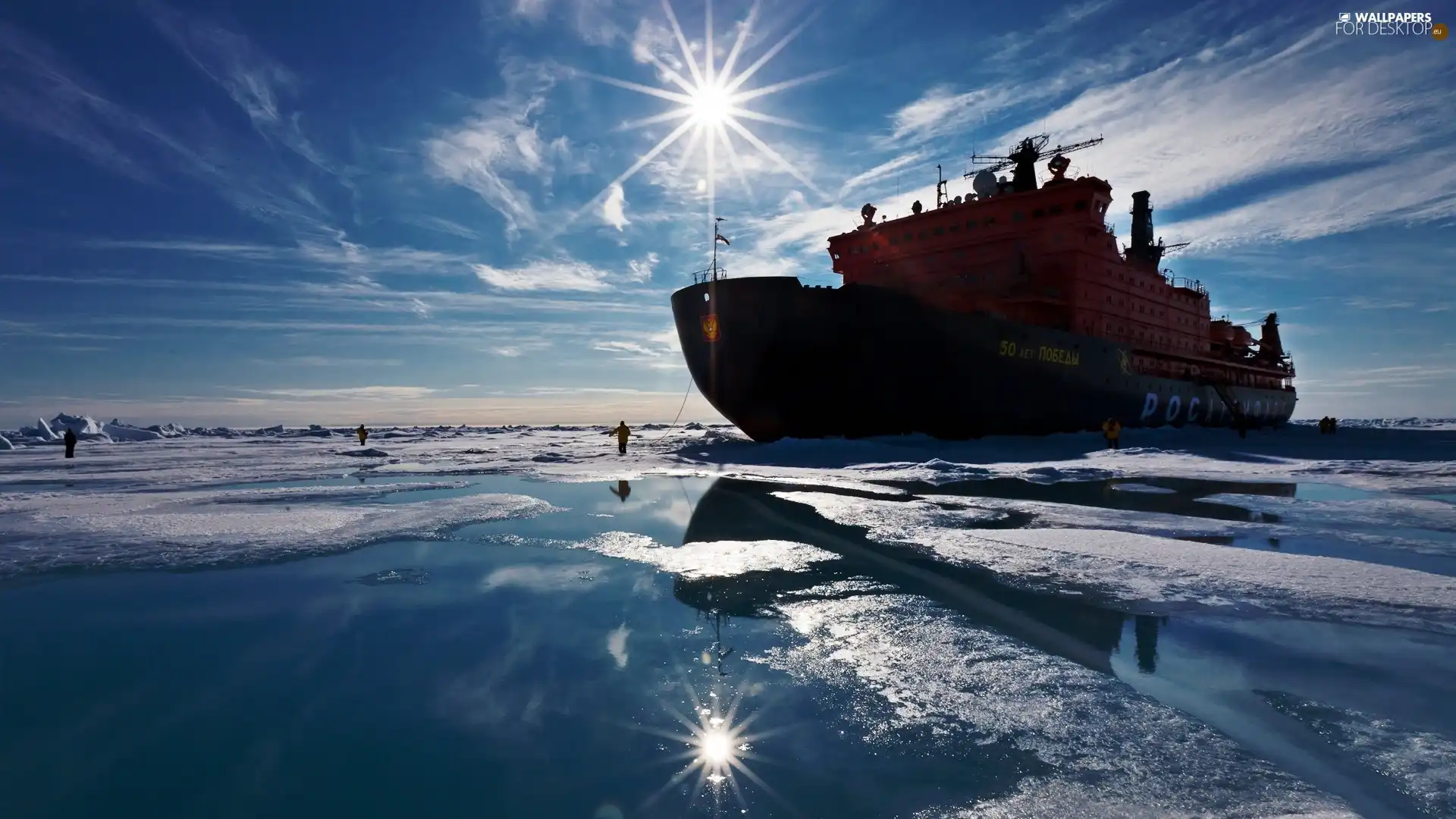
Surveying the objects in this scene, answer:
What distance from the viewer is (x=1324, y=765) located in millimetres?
2365

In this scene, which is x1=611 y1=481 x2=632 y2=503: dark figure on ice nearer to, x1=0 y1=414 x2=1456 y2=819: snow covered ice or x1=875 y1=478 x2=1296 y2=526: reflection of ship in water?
x1=0 y1=414 x2=1456 y2=819: snow covered ice

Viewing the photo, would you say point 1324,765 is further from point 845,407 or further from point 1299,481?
point 845,407

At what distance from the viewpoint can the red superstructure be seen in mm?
22156

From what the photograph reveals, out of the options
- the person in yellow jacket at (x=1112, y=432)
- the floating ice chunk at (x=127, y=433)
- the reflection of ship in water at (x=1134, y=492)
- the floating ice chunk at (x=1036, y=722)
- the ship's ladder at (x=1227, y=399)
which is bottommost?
the floating ice chunk at (x=1036, y=722)

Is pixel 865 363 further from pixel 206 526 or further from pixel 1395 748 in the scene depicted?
pixel 1395 748

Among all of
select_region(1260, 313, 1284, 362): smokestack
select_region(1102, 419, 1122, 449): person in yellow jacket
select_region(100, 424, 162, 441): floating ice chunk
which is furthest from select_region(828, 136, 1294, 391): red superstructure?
select_region(100, 424, 162, 441): floating ice chunk

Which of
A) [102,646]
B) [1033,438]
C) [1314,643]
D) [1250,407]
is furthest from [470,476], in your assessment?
[1250,407]

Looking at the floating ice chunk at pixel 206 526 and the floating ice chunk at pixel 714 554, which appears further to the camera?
the floating ice chunk at pixel 206 526

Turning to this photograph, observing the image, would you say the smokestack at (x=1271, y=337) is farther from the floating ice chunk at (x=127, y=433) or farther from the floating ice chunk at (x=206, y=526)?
the floating ice chunk at (x=127, y=433)

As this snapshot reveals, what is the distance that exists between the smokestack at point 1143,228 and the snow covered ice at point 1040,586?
75.2 feet

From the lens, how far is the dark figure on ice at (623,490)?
437 inches

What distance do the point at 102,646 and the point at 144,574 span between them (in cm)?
244

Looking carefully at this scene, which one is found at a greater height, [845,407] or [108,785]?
[845,407]

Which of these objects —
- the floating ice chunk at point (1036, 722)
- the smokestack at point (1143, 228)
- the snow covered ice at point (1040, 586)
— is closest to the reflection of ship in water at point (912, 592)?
the snow covered ice at point (1040, 586)
